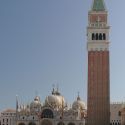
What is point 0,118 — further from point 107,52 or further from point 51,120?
point 107,52

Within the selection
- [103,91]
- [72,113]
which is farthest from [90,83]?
[72,113]

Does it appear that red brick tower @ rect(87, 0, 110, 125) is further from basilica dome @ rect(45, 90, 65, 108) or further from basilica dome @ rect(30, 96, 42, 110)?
basilica dome @ rect(30, 96, 42, 110)

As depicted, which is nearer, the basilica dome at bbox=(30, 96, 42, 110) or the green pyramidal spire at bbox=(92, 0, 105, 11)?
the green pyramidal spire at bbox=(92, 0, 105, 11)

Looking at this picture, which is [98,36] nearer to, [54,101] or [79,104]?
[54,101]

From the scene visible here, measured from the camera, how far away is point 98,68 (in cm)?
5581

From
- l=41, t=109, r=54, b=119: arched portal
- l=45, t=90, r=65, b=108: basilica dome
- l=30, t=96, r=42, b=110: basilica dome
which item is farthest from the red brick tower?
l=30, t=96, r=42, b=110: basilica dome

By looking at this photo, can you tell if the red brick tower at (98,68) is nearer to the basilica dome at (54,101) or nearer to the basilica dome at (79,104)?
the basilica dome at (54,101)

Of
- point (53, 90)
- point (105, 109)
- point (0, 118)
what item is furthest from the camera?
point (0, 118)

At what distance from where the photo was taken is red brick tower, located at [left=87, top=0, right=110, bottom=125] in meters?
54.7

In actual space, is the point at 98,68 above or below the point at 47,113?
above

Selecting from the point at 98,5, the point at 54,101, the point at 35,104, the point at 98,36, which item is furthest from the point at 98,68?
the point at 35,104

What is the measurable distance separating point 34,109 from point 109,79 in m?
16.8

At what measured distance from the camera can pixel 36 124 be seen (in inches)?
2564

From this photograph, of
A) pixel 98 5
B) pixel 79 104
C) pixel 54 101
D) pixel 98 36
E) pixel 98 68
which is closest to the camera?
pixel 98 68
